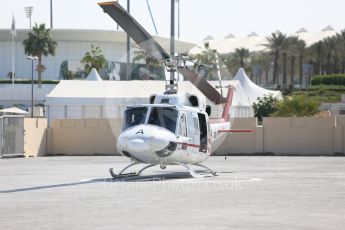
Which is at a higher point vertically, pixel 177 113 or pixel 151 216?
pixel 177 113

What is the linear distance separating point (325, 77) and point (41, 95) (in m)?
41.3

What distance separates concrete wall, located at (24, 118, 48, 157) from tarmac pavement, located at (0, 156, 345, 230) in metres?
15.6

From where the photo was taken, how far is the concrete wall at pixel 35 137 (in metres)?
39.7

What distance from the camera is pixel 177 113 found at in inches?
808

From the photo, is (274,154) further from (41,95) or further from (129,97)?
(41,95)

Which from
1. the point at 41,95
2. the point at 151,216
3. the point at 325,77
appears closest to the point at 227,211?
the point at 151,216

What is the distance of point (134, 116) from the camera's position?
66.8ft

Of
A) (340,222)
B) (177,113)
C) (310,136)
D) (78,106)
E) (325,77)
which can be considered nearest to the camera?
(340,222)

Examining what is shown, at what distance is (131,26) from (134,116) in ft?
7.97

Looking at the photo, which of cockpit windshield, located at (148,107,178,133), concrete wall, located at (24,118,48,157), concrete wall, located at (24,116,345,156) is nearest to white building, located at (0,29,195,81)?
concrete wall, located at (24,118,48,157)

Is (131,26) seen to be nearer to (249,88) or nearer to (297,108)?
(297,108)

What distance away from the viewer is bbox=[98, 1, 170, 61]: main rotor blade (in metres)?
18.7

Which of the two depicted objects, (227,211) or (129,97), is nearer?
(227,211)

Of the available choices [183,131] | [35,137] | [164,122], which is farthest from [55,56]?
[164,122]
